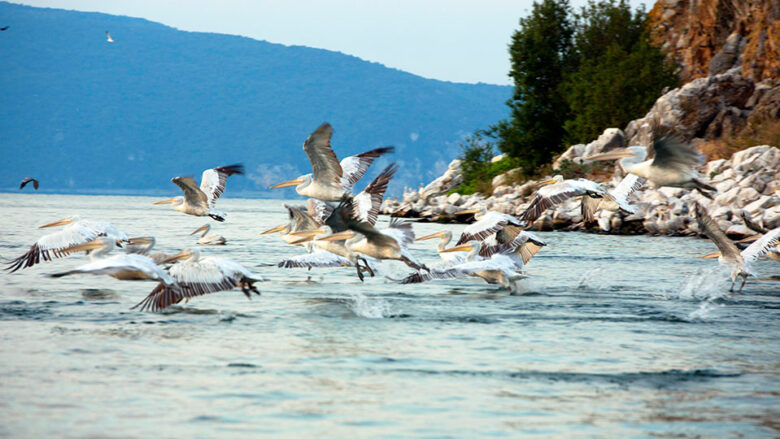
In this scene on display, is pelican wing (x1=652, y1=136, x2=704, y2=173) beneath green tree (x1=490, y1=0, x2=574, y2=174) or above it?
beneath

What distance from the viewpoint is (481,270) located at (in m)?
10.4

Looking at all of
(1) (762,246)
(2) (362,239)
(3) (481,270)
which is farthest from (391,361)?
(1) (762,246)

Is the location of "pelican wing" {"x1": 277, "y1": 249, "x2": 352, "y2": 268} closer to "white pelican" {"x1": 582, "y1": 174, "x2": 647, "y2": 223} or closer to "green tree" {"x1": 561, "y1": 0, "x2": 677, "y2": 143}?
"white pelican" {"x1": 582, "y1": 174, "x2": 647, "y2": 223}

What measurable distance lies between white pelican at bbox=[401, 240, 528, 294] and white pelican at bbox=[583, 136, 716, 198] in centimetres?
163

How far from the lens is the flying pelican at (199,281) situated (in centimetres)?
830

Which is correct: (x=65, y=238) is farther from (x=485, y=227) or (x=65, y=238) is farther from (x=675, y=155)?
(x=675, y=155)

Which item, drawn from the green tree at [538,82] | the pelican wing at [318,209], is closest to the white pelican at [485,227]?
the pelican wing at [318,209]

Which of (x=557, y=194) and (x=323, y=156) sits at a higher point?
(x=323, y=156)

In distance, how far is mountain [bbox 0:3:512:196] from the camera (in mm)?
145000

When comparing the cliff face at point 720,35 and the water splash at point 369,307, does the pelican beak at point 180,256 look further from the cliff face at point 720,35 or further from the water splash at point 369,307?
the cliff face at point 720,35

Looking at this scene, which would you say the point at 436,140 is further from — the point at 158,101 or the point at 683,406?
the point at 683,406

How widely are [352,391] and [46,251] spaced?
19.4ft

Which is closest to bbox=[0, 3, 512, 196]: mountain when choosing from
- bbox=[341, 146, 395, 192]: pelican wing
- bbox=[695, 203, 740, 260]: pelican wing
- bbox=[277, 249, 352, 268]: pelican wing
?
bbox=[341, 146, 395, 192]: pelican wing

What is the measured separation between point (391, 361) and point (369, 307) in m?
2.82
